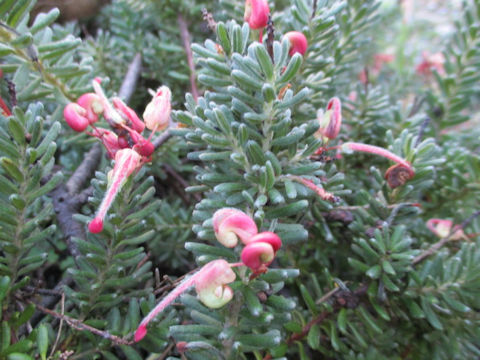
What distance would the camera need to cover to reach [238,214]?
541mm

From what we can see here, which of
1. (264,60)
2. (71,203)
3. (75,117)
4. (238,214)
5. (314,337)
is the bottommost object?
(314,337)

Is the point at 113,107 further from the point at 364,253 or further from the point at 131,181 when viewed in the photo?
the point at 364,253

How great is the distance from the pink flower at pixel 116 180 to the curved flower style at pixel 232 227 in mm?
176

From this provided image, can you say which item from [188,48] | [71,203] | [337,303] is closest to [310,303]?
[337,303]

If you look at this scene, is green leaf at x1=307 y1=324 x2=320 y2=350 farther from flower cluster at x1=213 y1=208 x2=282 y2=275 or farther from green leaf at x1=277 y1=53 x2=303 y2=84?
green leaf at x1=277 y1=53 x2=303 y2=84

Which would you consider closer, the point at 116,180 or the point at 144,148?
the point at 116,180

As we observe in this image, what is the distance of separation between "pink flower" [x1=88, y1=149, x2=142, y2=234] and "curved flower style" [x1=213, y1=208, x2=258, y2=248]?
18 cm

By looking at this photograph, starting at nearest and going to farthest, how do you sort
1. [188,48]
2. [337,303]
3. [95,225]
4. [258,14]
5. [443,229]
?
1. [95,225]
2. [258,14]
3. [337,303]
4. [443,229]
5. [188,48]

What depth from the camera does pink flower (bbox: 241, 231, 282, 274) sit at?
0.51 meters

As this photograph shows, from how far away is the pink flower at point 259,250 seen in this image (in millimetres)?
506

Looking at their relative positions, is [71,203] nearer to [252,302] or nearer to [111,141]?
[111,141]

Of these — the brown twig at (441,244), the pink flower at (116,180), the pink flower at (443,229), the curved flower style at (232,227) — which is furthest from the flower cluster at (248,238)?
the pink flower at (443,229)

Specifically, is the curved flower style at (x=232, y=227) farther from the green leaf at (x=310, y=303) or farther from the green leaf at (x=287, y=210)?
the green leaf at (x=310, y=303)

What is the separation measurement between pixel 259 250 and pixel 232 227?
0.06 metres
